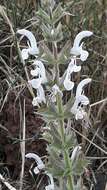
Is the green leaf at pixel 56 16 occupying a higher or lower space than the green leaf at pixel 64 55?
higher

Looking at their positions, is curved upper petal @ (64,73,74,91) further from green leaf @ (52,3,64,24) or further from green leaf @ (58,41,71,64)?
green leaf @ (52,3,64,24)

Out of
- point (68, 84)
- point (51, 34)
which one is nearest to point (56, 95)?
point (68, 84)

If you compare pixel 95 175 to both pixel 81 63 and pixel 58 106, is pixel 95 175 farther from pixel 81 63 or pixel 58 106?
pixel 58 106

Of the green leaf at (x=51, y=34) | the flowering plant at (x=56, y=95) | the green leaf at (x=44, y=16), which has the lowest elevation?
the flowering plant at (x=56, y=95)

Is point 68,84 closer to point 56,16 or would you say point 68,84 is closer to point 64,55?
point 64,55

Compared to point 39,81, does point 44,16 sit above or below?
above

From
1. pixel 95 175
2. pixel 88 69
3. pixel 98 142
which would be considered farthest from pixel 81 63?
pixel 95 175

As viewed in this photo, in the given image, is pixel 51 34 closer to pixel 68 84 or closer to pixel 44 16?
pixel 44 16

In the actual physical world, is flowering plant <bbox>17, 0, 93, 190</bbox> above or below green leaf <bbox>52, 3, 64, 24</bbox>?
below

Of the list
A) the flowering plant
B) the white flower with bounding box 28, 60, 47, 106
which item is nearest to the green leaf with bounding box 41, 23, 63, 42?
the flowering plant

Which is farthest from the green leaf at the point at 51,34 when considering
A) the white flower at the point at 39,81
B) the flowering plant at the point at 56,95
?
the white flower at the point at 39,81

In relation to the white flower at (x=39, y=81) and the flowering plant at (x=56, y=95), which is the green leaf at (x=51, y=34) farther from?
the white flower at (x=39, y=81)
